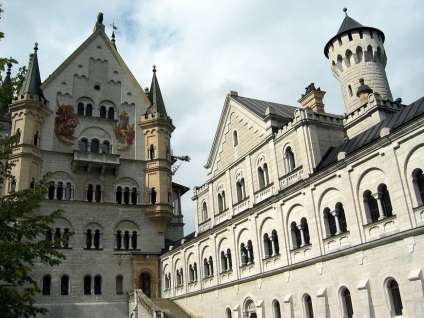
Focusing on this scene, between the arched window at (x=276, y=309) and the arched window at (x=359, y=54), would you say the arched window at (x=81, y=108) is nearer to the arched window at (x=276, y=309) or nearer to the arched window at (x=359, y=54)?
the arched window at (x=359, y=54)

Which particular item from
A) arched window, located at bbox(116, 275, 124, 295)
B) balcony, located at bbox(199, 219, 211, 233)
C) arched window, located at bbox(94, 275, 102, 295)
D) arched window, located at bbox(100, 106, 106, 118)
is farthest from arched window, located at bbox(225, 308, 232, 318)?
arched window, located at bbox(100, 106, 106, 118)

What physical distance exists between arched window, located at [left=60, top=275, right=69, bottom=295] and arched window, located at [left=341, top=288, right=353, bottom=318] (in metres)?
29.2

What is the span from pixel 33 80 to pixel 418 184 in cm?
4117

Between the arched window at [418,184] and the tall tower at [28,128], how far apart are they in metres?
35.9

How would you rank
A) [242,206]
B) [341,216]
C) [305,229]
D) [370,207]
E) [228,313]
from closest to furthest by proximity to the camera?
[370,207]
[341,216]
[305,229]
[228,313]
[242,206]

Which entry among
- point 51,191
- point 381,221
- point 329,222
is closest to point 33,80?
point 51,191

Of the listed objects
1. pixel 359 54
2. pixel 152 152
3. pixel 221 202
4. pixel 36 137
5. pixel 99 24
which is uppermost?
pixel 99 24

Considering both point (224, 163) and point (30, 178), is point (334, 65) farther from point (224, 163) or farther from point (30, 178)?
point (30, 178)

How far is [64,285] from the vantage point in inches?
1705

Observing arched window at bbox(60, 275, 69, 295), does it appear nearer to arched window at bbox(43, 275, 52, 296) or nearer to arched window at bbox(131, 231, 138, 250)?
arched window at bbox(43, 275, 52, 296)

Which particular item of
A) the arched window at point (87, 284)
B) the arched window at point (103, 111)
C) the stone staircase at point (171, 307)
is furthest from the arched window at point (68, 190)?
the stone staircase at point (171, 307)

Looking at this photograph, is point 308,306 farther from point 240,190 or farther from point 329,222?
point 240,190

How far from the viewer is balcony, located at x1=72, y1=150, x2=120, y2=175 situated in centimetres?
4753

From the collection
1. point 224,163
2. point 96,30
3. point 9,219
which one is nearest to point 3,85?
point 9,219
